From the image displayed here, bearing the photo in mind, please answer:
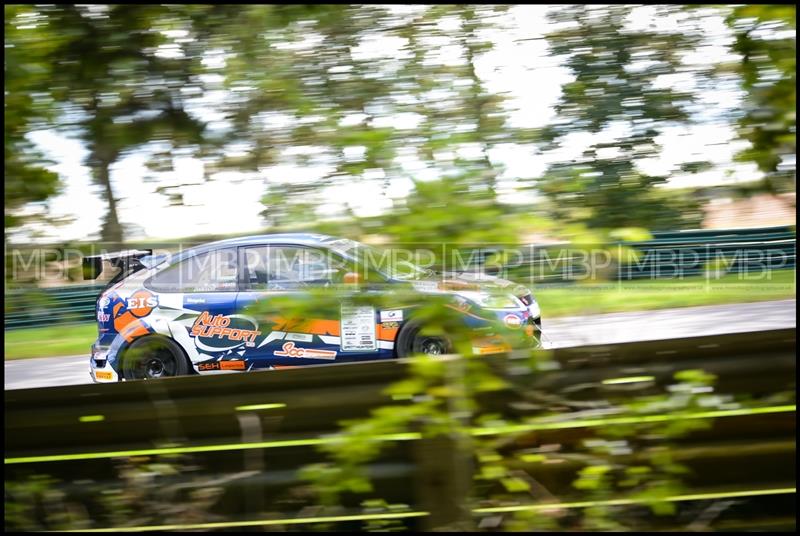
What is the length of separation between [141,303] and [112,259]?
5.45 feet

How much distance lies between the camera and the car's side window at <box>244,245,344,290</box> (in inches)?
92.7

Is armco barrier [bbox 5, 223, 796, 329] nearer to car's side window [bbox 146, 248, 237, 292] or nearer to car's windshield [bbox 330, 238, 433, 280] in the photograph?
car's side window [bbox 146, 248, 237, 292]

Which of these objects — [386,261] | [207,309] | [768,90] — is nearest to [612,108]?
[768,90]

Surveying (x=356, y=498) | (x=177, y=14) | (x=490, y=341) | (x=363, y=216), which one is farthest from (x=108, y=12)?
(x=356, y=498)

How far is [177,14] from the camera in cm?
244

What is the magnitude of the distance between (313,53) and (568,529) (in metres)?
2.01

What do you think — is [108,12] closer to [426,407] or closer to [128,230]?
[128,230]

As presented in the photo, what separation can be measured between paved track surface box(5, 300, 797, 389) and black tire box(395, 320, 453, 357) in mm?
447

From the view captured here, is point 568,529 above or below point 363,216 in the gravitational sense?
below

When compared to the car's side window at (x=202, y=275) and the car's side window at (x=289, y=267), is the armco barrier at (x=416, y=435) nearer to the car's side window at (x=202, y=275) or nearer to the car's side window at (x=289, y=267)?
the car's side window at (x=289, y=267)

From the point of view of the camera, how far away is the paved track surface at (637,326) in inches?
103

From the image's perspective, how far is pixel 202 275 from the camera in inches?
160

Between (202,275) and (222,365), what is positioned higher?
(202,275)

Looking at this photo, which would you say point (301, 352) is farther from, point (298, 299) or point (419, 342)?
point (298, 299)
